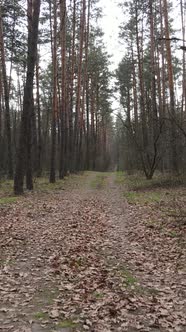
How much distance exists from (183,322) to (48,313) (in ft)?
5.39

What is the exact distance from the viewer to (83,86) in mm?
32625

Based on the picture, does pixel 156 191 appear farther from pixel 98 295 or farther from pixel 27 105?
pixel 98 295

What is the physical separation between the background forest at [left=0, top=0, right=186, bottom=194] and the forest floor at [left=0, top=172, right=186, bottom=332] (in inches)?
172

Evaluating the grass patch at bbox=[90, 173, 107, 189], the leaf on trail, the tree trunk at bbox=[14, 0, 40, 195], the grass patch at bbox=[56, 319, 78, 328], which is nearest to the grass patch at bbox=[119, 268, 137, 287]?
the leaf on trail

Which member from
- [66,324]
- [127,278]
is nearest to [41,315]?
[66,324]

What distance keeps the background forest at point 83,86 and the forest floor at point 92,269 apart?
14.3 ft

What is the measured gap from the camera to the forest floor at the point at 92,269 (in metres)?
4.82

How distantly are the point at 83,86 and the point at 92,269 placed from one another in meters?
27.2

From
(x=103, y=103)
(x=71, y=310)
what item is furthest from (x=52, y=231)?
(x=103, y=103)

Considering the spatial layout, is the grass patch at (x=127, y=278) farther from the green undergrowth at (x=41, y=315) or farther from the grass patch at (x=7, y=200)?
the grass patch at (x=7, y=200)

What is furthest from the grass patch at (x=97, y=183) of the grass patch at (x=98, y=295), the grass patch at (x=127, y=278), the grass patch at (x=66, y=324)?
the grass patch at (x=66, y=324)

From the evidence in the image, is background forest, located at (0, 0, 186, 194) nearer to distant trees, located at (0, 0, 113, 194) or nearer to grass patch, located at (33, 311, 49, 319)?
distant trees, located at (0, 0, 113, 194)

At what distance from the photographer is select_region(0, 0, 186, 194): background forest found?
16.9 m

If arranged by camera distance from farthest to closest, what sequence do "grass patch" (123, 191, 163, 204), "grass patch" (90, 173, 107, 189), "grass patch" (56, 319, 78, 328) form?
"grass patch" (90, 173, 107, 189) → "grass patch" (123, 191, 163, 204) → "grass patch" (56, 319, 78, 328)
